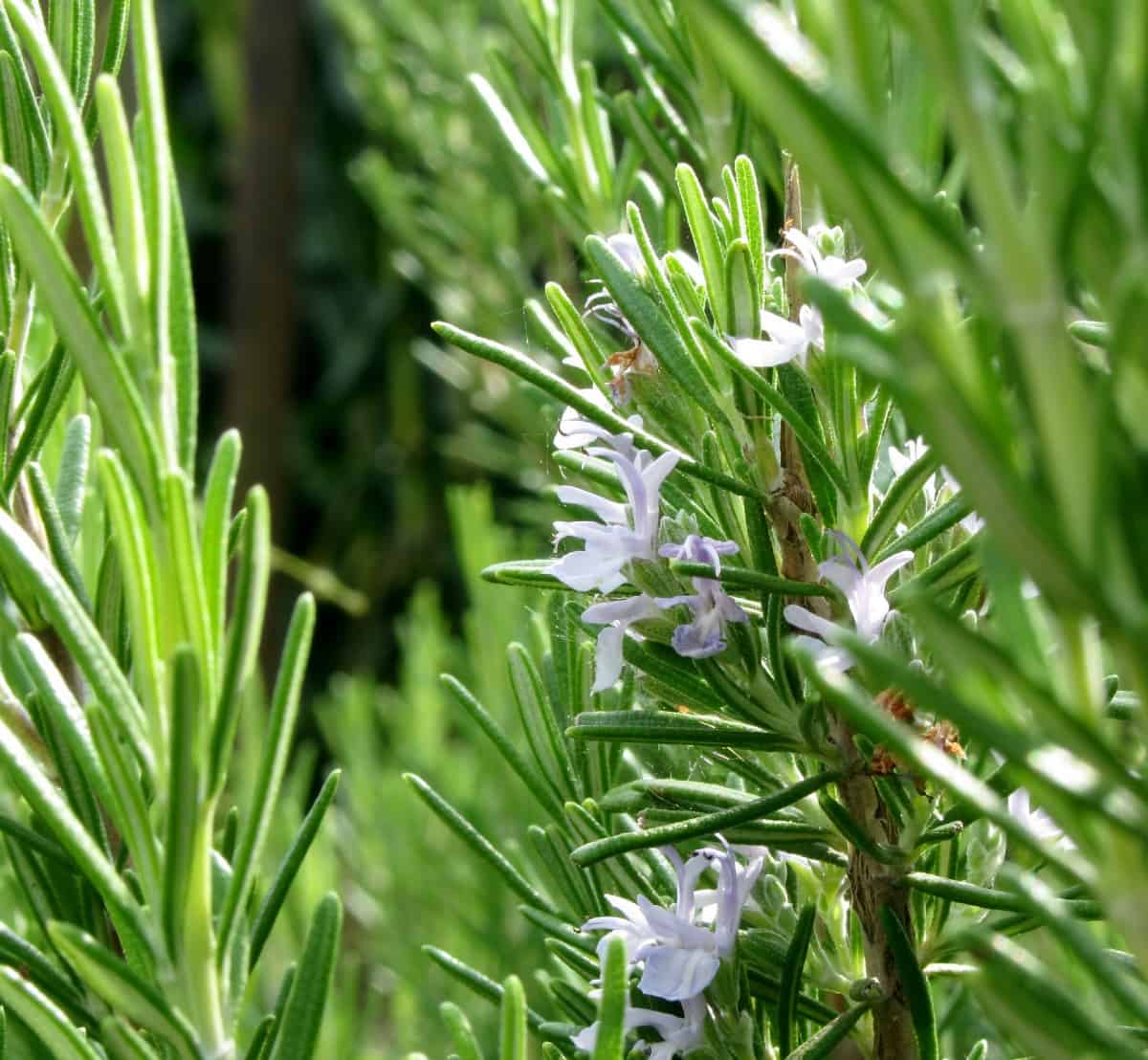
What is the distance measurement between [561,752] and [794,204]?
0.56 feet

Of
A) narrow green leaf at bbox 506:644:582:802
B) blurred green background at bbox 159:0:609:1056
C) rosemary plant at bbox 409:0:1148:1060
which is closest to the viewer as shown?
rosemary plant at bbox 409:0:1148:1060

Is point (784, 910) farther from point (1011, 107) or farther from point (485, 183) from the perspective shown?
point (485, 183)

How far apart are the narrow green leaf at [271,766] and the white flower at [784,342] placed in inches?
4.9

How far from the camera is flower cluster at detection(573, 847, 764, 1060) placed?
1.05 feet

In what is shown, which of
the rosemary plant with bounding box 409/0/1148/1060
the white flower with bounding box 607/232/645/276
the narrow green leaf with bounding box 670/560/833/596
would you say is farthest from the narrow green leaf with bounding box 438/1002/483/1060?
the white flower with bounding box 607/232/645/276

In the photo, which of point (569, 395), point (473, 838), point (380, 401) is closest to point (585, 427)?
point (569, 395)

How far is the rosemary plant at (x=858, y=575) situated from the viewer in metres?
0.18

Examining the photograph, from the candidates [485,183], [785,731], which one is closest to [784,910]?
[785,731]

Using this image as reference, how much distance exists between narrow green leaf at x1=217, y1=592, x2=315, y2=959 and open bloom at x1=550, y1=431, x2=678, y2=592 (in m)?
0.08

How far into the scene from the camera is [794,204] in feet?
1.23

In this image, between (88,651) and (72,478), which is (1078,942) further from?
(72,478)

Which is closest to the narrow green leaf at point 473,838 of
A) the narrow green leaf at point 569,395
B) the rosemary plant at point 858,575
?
the rosemary plant at point 858,575

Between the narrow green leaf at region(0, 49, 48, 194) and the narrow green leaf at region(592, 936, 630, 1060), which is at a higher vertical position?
the narrow green leaf at region(0, 49, 48, 194)

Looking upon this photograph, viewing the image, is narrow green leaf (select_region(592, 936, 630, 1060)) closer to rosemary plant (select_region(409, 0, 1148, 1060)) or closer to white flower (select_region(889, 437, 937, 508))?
rosemary plant (select_region(409, 0, 1148, 1060))
